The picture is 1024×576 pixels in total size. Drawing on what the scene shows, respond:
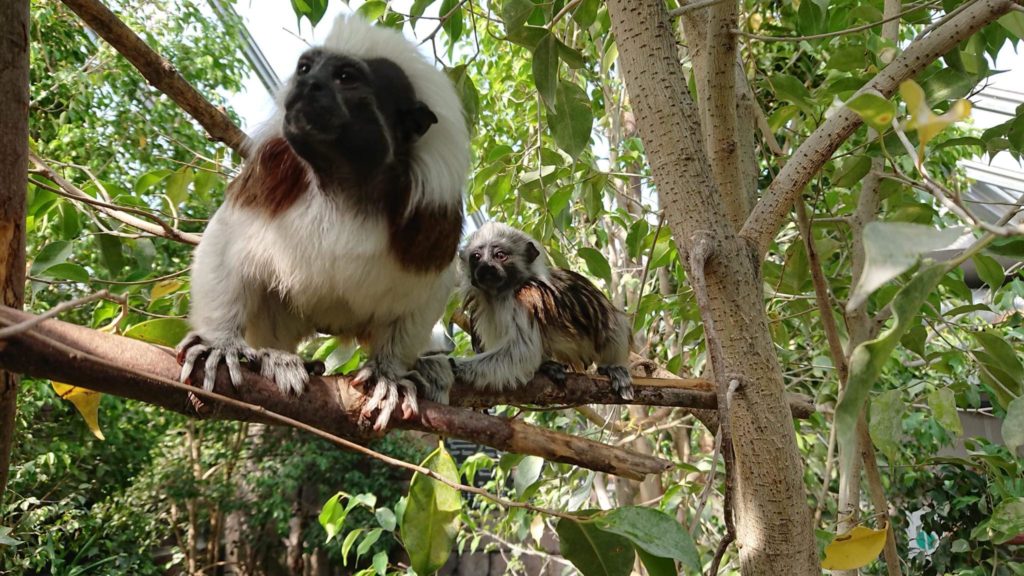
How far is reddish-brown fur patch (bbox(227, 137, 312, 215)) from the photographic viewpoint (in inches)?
73.9

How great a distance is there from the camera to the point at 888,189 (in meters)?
2.37

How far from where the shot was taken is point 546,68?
5.64ft

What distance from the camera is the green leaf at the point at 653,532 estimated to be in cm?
118

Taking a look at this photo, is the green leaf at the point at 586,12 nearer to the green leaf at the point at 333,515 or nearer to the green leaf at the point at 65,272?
the green leaf at the point at 65,272

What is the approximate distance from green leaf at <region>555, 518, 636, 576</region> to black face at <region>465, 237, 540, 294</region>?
153cm

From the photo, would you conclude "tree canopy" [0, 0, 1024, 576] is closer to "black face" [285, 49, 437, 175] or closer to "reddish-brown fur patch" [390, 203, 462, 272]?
"black face" [285, 49, 437, 175]

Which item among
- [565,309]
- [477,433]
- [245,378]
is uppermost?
[565,309]

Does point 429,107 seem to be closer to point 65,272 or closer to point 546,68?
point 546,68

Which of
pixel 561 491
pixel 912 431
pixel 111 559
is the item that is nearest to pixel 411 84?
pixel 561 491

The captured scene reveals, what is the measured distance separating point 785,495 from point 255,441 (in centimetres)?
894

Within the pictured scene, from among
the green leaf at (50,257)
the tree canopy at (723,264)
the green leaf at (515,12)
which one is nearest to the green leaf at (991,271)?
the tree canopy at (723,264)

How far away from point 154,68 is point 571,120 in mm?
1091

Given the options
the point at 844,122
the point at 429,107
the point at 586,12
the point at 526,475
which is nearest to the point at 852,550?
the point at 844,122

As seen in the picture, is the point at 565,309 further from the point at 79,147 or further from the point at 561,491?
the point at 79,147
